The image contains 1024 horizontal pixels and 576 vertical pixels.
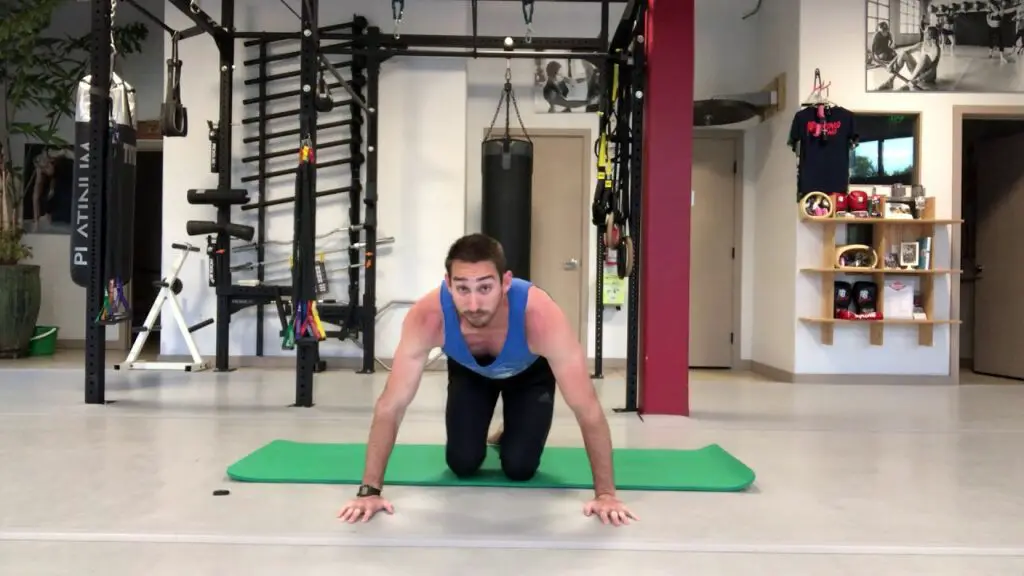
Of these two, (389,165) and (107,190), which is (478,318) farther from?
(389,165)

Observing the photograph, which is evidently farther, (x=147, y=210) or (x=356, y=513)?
(x=147, y=210)

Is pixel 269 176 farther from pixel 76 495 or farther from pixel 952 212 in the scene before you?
pixel 952 212

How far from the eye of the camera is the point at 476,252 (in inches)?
82.1

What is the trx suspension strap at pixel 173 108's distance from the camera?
16.5 ft

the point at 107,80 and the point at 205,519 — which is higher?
the point at 107,80

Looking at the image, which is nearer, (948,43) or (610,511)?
(610,511)

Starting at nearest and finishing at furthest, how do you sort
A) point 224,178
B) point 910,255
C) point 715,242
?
1. point 910,255
2. point 224,178
3. point 715,242

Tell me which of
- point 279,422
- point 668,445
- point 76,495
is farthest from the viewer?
point 279,422

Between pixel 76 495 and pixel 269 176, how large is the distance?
4.22 meters

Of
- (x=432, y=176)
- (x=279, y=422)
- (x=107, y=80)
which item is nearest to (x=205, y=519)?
(x=279, y=422)

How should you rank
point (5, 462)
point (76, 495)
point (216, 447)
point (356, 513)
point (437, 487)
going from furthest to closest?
1. point (216, 447)
2. point (5, 462)
3. point (437, 487)
4. point (76, 495)
5. point (356, 513)

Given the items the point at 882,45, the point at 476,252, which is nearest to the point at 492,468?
the point at 476,252

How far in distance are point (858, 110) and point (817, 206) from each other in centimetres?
93

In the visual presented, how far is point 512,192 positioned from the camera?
6.01 m
